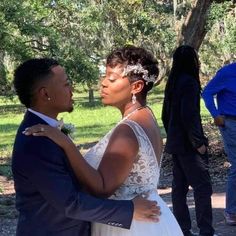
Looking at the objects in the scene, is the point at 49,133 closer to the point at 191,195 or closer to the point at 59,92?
the point at 59,92

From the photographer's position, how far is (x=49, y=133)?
2.72 meters

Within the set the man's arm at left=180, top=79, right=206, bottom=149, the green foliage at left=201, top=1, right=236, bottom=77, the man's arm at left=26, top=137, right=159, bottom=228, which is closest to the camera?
the man's arm at left=26, top=137, right=159, bottom=228

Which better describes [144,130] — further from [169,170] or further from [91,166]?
[169,170]

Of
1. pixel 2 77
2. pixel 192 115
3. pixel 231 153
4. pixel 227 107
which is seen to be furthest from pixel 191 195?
pixel 2 77

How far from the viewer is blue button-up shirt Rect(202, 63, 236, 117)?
6789 mm

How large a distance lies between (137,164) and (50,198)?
0.51 meters

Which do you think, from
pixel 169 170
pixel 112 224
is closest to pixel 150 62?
pixel 112 224

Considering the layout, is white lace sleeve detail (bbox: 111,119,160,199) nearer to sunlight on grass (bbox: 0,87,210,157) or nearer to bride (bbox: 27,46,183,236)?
bride (bbox: 27,46,183,236)

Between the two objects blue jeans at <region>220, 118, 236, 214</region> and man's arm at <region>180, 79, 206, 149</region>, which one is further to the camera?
blue jeans at <region>220, 118, 236, 214</region>

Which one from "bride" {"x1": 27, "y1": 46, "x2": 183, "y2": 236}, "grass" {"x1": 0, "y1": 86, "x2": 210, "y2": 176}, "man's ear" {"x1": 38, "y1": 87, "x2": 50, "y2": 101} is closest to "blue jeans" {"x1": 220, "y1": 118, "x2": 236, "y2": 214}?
"bride" {"x1": 27, "y1": 46, "x2": 183, "y2": 236}

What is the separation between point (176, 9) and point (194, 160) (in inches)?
817

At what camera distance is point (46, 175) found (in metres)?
2.66

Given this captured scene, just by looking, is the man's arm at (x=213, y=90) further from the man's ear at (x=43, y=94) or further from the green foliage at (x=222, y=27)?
the green foliage at (x=222, y=27)

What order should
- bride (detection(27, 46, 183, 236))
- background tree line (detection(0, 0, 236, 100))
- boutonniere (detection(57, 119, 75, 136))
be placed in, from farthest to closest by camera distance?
background tree line (detection(0, 0, 236, 100)) → boutonniere (detection(57, 119, 75, 136)) → bride (detection(27, 46, 183, 236))
